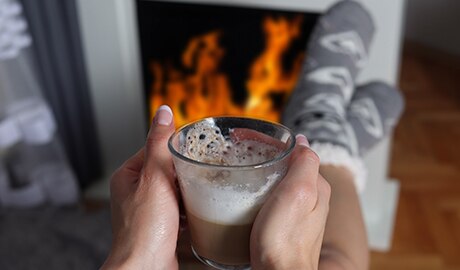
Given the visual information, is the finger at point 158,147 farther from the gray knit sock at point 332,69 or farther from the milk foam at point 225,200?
the gray knit sock at point 332,69

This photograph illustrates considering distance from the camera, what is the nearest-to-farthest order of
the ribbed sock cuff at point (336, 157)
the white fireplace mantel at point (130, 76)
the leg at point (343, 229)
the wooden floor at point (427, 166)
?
the leg at point (343, 229) < the ribbed sock cuff at point (336, 157) < the white fireplace mantel at point (130, 76) < the wooden floor at point (427, 166)

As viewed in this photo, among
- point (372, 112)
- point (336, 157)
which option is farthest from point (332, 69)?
point (336, 157)

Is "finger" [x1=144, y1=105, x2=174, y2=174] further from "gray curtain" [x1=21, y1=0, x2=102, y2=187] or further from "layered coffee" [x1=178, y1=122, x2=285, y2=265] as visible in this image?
"gray curtain" [x1=21, y1=0, x2=102, y2=187]

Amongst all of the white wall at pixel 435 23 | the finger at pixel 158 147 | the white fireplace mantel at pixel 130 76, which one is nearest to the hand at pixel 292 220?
the finger at pixel 158 147

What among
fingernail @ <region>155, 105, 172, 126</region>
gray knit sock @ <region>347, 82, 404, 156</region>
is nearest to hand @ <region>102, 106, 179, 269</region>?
fingernail @ <region>155, 105, 172, 126</region>

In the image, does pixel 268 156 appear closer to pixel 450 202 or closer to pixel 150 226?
pixel 150 226

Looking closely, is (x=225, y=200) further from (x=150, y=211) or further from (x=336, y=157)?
(x=336, y=157)

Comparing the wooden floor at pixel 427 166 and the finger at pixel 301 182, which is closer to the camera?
the finger at pixel 301 182
